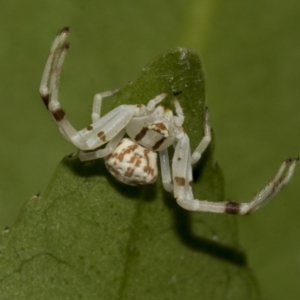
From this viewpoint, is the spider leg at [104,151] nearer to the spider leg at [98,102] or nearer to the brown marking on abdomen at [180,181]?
the spider leg at [98,102]

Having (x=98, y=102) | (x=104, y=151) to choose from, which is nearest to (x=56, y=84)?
(x=98, y=102)

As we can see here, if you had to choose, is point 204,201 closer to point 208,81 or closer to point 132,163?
point 132,163

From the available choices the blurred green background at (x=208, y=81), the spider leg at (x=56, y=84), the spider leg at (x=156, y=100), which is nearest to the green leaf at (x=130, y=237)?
the spider leg at (x=156, y=100)

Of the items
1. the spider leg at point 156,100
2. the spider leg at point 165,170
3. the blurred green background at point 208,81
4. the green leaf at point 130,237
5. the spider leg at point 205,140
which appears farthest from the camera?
the blurred green background at point 208,81

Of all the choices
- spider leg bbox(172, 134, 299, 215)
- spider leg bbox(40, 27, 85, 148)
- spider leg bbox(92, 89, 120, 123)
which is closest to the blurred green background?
spider leg bbox(92, 89, 120, 123)

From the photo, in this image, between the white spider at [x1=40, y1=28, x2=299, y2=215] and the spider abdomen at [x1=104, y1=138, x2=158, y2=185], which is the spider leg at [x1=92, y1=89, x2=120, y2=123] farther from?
the spider abdomen at [x1=104, y1=138, x2=158, y2=185]

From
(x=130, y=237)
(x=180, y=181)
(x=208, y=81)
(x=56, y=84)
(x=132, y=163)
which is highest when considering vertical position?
(x=56, y=84)

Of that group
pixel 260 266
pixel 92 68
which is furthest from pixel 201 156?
pixel 260 266
